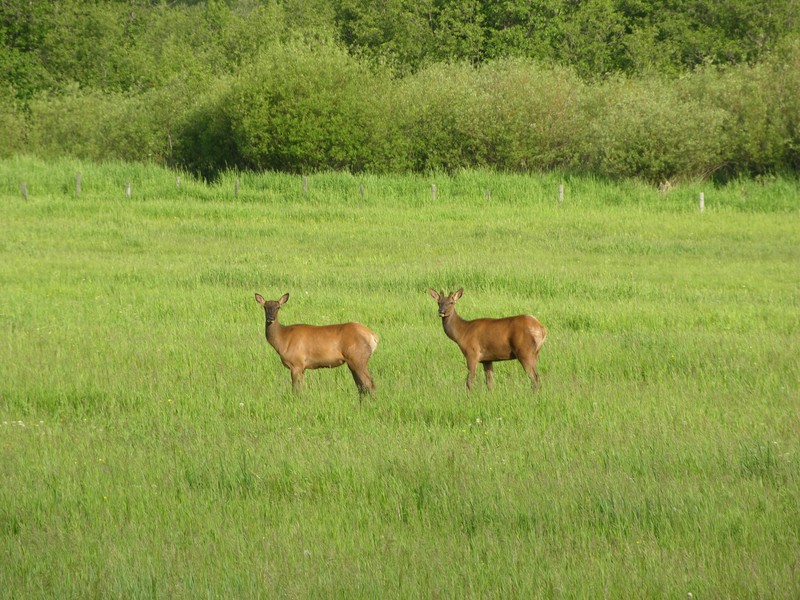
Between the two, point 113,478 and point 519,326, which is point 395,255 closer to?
point 519,326

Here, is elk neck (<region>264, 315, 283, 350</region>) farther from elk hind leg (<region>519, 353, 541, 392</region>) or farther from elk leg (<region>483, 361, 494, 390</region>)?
elk hind leg (<region>519, 353, 541, 392</region>)

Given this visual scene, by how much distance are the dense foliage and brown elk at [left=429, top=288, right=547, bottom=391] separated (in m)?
32.3

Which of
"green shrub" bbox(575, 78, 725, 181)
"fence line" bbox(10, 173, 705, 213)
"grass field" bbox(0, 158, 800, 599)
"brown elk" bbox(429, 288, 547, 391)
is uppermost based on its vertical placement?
"green shrub" bbox(575, 78, 725, 181)

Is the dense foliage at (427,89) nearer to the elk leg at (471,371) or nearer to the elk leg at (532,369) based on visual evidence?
the elk leg at (532,369)

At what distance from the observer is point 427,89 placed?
5528 cm

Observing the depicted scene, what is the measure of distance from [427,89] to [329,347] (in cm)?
4572

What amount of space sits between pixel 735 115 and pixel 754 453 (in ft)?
133

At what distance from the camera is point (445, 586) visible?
5.86m

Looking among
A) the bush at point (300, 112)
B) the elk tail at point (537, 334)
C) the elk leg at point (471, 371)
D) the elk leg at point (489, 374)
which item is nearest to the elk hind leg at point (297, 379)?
the elk leg at point (471, 371)

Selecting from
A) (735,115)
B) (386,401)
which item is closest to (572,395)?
(386,401)

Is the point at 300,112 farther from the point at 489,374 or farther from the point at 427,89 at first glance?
the point at 489,374

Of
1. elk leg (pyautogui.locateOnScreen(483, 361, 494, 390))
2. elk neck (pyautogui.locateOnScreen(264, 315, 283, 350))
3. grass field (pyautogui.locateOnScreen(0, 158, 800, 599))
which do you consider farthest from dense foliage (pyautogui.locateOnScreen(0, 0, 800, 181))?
elk neck (pyautogui.locateOnScreen(264, 315, 283, 350))

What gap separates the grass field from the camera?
20.3 ft

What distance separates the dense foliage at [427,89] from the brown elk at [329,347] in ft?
109
